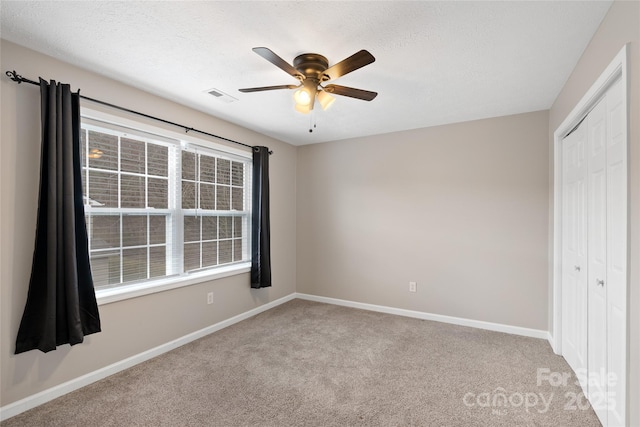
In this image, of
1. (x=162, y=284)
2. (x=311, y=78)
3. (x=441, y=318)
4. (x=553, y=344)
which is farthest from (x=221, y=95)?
(x=553, y=344)

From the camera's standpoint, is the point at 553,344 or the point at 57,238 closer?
the point at 57,238

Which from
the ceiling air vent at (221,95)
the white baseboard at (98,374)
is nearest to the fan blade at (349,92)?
the ceiling air vent at (221,95)

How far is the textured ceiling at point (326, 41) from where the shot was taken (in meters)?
1.70

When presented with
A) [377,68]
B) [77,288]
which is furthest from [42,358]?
[377,68]

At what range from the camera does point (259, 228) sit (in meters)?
3.94

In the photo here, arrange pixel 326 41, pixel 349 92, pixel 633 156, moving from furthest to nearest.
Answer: pixel 349 92 → pixel 326 41 → pixel 633 156

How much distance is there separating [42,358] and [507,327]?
13.8ft

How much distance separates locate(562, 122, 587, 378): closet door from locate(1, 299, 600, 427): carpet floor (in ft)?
0.90

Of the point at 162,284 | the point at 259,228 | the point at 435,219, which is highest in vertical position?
the point at 435,219

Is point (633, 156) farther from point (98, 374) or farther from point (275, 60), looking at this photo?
point (98, 374)

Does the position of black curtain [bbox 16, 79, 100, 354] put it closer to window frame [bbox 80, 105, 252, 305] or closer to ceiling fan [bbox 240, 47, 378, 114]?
window frame [bbox 80, 105, 252, 305]

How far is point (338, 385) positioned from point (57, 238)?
2263mm

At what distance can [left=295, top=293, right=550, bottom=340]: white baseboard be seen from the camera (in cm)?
333

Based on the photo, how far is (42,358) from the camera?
2.14 metres
